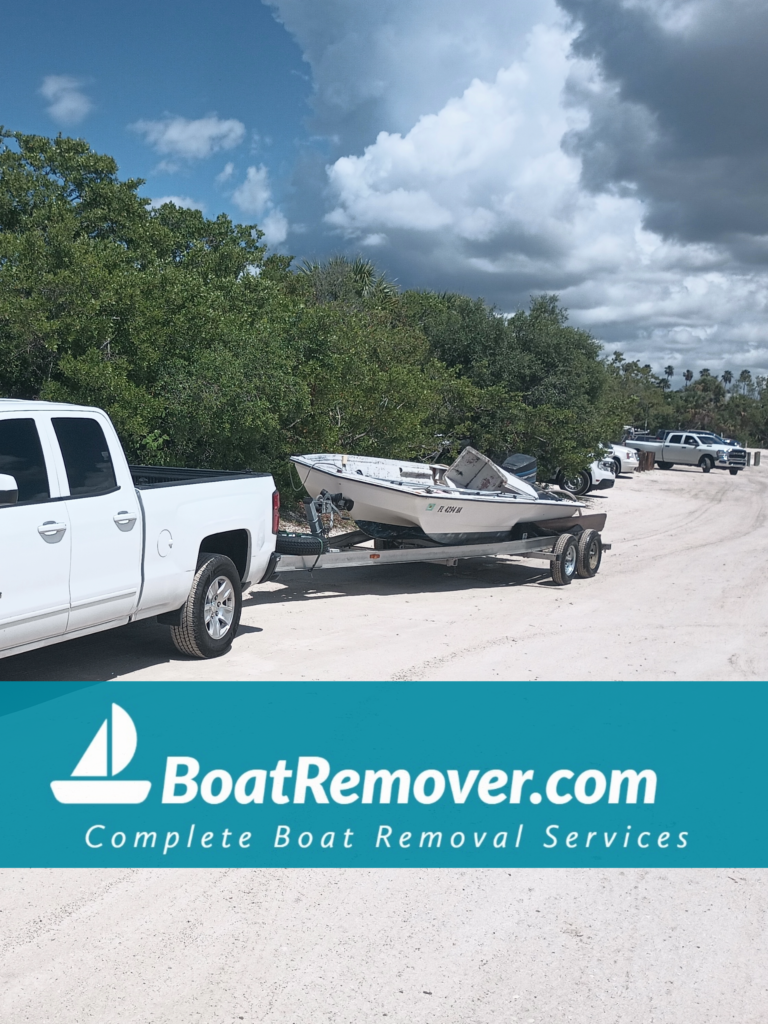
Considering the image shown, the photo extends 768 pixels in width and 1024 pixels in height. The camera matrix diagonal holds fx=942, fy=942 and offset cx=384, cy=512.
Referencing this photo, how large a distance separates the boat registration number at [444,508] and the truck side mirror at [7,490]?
5707 millimetres

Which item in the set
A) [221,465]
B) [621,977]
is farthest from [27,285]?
[621,977]

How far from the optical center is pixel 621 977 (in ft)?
12.2

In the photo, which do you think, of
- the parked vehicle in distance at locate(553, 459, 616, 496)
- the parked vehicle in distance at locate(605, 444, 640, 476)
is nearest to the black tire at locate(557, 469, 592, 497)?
the parked vehicle in distance at locate(553, 459, 616, 496)

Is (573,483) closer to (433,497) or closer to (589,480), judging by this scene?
(589,480)

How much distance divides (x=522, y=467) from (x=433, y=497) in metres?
3.20

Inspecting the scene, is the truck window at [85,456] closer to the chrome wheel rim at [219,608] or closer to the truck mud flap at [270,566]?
the chrome wheel rim at [219,608]

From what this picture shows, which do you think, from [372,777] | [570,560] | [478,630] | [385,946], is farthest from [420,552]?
[385,946]

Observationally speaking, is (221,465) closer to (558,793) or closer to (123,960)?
(558,793)

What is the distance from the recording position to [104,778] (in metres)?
5.34

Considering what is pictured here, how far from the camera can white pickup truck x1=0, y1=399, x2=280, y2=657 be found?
19.1ft

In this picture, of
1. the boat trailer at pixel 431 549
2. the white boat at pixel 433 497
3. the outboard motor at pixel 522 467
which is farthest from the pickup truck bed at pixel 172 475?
the outboard motor at pixel 522 467

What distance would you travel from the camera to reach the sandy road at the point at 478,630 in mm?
7625

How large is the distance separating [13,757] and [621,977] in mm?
3633

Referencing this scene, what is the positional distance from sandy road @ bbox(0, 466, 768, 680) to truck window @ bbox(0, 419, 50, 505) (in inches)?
67.2
